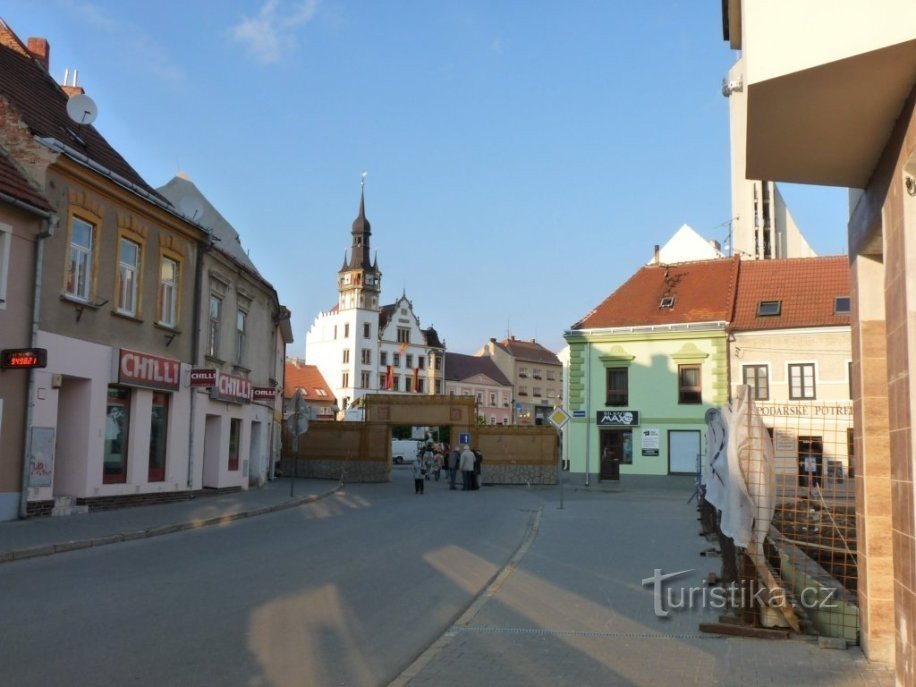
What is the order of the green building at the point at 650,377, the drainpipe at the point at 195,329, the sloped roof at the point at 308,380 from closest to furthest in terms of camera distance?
the drainpipe at the point at 195,329, the green building at the point at 650,377, the sloped roof at the point at 308,380

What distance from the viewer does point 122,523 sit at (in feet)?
54.6

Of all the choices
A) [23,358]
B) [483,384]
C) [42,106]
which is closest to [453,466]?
[42,106]

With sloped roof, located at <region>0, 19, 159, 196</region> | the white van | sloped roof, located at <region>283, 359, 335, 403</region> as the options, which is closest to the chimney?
sloped roof, located at <region>0, 19, 159, 196</region>

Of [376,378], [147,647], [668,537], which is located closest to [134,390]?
[668,537]

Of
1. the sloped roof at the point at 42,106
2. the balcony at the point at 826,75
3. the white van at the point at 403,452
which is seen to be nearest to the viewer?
the balcony at the point at 826,75

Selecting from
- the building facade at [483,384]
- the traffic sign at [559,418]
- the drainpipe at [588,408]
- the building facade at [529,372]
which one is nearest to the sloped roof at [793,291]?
the drainpipe at [588,408]

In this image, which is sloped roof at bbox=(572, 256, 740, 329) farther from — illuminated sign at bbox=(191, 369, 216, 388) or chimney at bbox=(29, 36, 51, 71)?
chimney at bbox=(29, 36, 51, 71)

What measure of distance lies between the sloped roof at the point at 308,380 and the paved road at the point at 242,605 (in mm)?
88802

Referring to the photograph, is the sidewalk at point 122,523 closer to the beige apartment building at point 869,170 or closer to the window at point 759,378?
the beige apartment building at point 869,170

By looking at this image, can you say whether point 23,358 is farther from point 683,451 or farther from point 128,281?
point 683,451

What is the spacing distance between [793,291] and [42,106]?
102 feet

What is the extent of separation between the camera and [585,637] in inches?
313

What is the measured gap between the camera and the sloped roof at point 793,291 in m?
37.9

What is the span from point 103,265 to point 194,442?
20.0 feet
